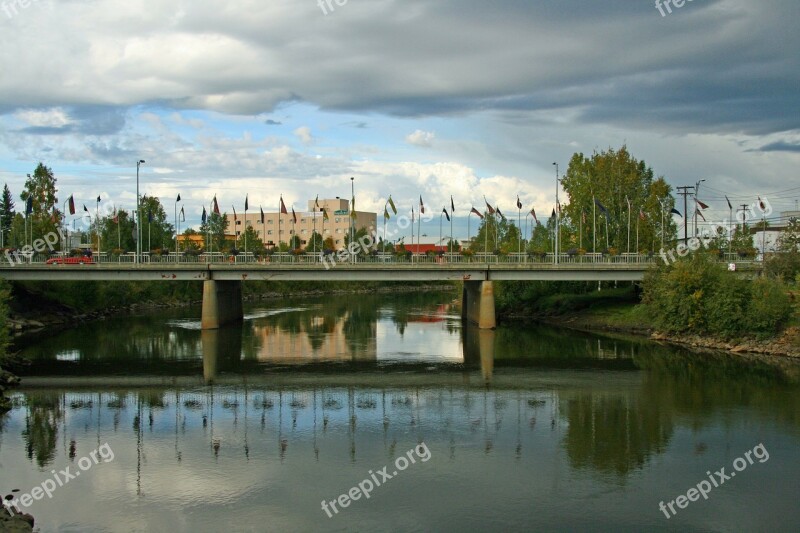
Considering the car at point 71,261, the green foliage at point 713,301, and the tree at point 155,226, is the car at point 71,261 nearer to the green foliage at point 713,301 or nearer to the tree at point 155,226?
the tree at point 155,226

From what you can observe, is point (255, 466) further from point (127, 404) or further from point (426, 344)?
point (426, 344)

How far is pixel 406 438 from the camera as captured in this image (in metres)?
37.3

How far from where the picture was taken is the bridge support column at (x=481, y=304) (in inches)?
3361

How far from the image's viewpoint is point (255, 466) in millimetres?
32844

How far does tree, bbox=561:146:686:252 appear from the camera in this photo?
111m

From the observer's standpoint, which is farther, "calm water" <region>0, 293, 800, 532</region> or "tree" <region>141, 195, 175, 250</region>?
"tree" <region>141, 195, 175, 250</region>

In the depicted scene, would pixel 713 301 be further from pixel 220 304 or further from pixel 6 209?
pixel 6 209

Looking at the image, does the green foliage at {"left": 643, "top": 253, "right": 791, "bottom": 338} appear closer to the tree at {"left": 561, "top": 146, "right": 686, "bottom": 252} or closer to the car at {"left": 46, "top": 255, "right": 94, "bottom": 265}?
the tree at {"left": 561, "top": 146, "right": 686, "bottom": 252}

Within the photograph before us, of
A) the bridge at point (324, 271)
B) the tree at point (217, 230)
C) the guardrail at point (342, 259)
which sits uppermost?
the tree at point (217, 230)

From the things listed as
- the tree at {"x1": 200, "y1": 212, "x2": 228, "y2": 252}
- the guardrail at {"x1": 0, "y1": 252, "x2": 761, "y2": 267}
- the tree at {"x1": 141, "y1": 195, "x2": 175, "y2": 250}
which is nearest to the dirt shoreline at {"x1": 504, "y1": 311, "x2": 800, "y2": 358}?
the guardrail at {"x1": 0, "y1": 252, "x2": 761, "y2": 267}

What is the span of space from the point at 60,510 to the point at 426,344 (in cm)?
4973

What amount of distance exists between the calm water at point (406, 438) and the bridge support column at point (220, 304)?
16511 millimetres

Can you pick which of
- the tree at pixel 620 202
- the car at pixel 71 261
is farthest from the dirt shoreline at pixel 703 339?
the car at pixel 71 261

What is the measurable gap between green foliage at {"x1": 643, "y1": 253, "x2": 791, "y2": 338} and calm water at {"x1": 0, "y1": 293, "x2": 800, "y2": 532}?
6.22 m
